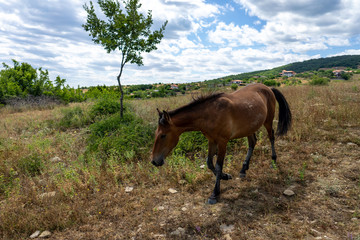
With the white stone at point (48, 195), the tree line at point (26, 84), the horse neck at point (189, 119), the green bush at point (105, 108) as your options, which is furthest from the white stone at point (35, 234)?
the tree line at point (26, 84)

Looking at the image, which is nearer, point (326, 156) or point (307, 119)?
point (326, 156)

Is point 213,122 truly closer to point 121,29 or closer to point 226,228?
point 226,228

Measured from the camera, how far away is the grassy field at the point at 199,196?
2969mm

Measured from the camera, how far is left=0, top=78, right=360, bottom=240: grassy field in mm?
2969

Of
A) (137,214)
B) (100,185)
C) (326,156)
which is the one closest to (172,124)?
(137,214)

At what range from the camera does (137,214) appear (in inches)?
136

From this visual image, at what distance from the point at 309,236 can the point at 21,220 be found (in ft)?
15.1

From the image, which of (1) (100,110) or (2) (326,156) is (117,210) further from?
(1) (100,110)

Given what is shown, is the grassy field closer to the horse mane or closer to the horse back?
the horse back

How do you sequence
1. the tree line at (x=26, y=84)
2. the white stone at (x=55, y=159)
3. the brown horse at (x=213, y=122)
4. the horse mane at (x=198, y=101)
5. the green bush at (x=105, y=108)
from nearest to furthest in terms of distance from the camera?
the brown horse at (x=213, y=122), the horse mane at (x=198, y=101), the white stone at (x=55, y=159), the green bush at (x=105, y=108), the tree line at (x=26, y=84)

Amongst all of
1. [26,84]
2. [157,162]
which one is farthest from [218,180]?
[26,84]

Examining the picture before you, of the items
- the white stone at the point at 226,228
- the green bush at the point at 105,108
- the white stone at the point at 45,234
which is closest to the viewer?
the white stone at the point at 226,228

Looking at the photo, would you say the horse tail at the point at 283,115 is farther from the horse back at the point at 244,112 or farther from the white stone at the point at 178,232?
the white stone at the point at 178,232

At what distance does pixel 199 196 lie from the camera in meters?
3.83
